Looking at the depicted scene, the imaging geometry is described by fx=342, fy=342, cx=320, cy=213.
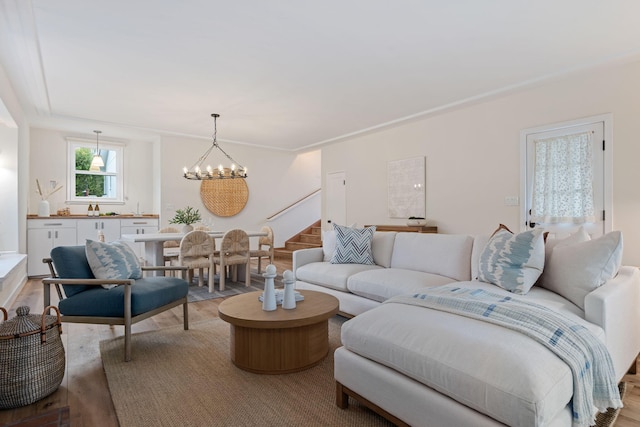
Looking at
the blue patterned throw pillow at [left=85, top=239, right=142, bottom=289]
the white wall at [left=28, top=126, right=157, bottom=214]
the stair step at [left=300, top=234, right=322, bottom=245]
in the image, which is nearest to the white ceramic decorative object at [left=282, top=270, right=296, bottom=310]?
the blue patterned throw pillow at [left=85, top=239, right=142, bottom=289]

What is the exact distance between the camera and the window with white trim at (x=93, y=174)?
6.43m

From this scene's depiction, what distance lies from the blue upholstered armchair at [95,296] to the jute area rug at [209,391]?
26 centimetres

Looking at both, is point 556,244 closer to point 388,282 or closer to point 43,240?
point 388,282

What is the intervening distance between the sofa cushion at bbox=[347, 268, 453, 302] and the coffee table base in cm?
82

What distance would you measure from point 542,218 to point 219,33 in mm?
4340

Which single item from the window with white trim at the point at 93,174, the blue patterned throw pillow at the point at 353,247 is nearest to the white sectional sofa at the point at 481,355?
the blue patterned throw pillow at the point at 353,247

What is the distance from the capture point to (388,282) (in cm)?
291

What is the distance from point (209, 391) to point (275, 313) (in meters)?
0.59

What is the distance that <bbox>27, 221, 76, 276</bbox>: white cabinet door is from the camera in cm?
550

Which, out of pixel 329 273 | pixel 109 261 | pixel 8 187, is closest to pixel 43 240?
pixel 8 187

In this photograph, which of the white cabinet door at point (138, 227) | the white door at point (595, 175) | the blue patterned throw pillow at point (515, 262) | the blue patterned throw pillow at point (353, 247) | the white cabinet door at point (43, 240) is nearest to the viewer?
the blue patterned throw pillow at point (515, 262)

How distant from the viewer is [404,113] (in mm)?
5480

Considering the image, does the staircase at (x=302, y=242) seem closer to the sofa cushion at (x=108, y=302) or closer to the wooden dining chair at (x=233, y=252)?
the wooden dining chair at (x=233, y=252)

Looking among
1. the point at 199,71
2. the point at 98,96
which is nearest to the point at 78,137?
the point at 98,96
